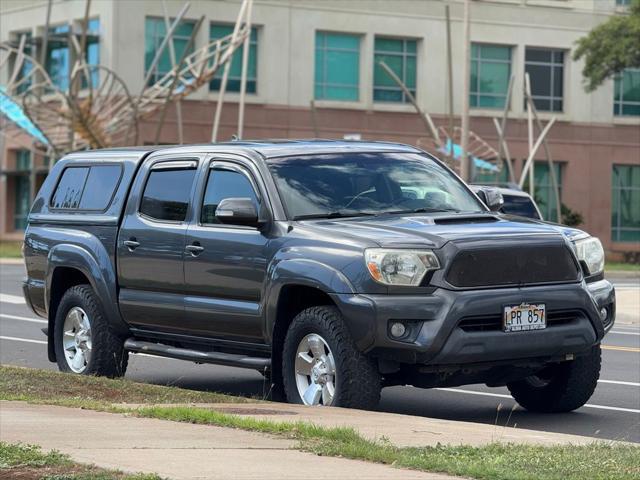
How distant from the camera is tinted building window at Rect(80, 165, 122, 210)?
45.1ft

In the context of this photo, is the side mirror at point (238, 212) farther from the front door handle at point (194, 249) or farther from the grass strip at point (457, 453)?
the grass strip at point (457, 453)

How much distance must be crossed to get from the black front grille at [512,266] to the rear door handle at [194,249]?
243 centimetres

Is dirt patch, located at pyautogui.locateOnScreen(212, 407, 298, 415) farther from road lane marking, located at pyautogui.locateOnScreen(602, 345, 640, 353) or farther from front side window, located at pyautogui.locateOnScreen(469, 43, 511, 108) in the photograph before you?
front side window, located at pyautogui.locateOnScreen(469, 43, 511, 108)

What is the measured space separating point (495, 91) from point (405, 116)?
4.33m

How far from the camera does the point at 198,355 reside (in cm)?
1239

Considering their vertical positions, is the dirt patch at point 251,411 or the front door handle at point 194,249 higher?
the front door handle at point 194,249

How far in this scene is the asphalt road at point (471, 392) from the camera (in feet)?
37.6

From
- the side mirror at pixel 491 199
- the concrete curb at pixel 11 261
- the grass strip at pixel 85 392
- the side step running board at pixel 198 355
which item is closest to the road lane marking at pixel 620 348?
the side mirror at pixel 491 199

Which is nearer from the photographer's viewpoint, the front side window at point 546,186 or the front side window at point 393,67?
the front side window at point 393,67

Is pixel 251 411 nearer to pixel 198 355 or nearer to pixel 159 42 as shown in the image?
pixel 198 355

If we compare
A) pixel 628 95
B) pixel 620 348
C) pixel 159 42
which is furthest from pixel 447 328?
pixel 628 95

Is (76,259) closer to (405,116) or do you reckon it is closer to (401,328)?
(401,328)

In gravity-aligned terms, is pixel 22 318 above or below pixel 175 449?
below

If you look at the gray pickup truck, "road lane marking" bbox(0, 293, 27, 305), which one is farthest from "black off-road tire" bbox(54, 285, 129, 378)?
"road lane marking" bbox(0, 293, 27, 305)
